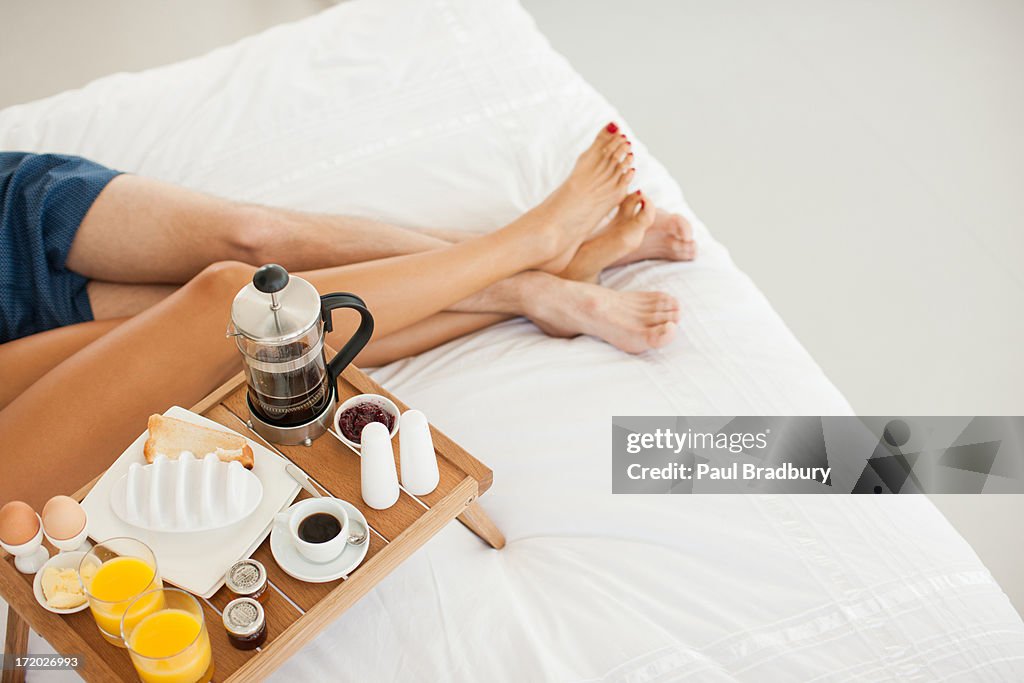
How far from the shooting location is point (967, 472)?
1918 mm

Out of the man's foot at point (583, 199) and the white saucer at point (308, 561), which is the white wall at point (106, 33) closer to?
the man's foot at point (583, 199)

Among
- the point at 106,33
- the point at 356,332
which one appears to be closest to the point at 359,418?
the point at 356,332

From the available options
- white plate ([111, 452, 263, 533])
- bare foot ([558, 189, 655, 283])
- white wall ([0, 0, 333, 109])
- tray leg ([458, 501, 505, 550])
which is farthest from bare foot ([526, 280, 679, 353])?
white wall ([0, 0, 333, 109])

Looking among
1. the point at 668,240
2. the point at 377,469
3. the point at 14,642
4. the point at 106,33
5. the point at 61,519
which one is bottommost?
the point at 14,642

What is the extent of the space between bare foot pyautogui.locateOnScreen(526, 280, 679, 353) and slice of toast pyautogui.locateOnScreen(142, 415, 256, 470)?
614 mm

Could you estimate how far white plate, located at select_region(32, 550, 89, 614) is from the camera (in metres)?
1.06

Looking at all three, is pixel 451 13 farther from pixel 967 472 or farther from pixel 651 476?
pixel 967 472

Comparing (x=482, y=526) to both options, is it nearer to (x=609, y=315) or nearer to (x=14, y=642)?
(x=609, y=315)

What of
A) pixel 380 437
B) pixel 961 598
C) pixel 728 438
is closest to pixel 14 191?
pixel 380 437

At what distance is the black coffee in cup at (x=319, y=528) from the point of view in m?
1.11

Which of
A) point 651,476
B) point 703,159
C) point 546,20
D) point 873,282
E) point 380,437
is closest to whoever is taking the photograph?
point 380,437

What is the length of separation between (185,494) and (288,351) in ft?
0.70

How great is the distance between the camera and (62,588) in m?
1.06

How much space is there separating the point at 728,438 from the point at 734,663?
365mm
